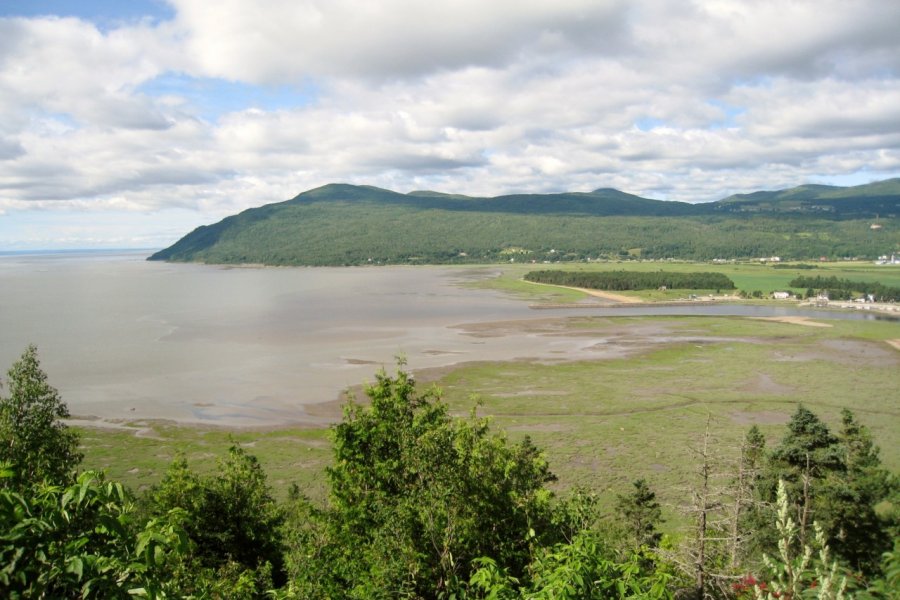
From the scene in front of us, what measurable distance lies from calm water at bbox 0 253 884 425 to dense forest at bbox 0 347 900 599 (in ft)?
71.6

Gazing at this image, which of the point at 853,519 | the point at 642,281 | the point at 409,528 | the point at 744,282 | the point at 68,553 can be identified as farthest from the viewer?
the point at 744,282

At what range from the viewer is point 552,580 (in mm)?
5238

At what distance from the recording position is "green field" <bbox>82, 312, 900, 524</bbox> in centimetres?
2764

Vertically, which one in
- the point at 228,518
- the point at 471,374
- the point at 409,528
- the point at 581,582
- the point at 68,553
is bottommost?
the point at 471,374

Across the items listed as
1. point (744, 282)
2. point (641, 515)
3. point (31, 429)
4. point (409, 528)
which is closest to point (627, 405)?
point (641, 515)

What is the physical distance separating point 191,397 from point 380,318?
120ft

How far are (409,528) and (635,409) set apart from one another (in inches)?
1255

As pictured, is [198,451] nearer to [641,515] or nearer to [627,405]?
[641,515]

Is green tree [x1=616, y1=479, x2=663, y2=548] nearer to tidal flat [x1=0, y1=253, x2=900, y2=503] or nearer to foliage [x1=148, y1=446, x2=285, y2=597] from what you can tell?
tidal flat [x1=0, y1=253, x2=900, y2=503]

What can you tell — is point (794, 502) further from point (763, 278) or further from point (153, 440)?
point (763, 278)

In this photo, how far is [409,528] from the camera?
7.92 meters

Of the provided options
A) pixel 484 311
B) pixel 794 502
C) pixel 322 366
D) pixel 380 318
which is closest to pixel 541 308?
pixel 484 311

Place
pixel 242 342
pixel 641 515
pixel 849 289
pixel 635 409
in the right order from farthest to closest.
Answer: pixel 849 289 → pixel 242 342 → pixel 635 409 → pixel 641 515

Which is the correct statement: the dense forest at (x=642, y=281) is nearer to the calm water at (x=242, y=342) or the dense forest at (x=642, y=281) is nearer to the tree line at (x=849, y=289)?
the tree line at (x=849, y=289)
